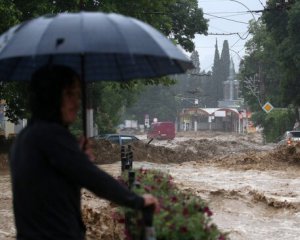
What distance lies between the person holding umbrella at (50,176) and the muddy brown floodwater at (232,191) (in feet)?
15.8

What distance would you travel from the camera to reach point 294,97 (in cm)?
3962

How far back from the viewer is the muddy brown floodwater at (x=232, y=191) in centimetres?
1030

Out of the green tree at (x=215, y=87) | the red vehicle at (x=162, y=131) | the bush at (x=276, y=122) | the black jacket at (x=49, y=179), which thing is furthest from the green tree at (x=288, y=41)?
the green tree at (x=215, y=87)

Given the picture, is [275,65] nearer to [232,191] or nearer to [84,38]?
[232,191]

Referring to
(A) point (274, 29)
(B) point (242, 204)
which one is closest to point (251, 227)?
(B) point (242, 204)

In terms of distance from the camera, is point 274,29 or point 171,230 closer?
point 171,230

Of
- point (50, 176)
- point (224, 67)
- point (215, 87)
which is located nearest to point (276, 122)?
point (50, 176)

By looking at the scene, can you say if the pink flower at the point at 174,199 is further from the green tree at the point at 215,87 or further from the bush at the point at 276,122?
the green tree at the point at 215,87

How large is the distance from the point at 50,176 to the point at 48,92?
0.42 meters

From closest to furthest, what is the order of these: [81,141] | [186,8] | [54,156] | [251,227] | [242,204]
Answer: [54,156] < [81,141] < [251,227] < [242,204] < [186,8]

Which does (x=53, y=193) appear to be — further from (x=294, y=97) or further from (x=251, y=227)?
(x=294, y=97)

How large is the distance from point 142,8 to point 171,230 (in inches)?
771

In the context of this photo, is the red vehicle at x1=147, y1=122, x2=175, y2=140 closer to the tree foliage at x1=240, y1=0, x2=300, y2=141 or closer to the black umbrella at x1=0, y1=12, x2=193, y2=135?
the tree foliage at x1=240, y1=0, x2=300, y2=141

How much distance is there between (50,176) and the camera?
9.60ft
